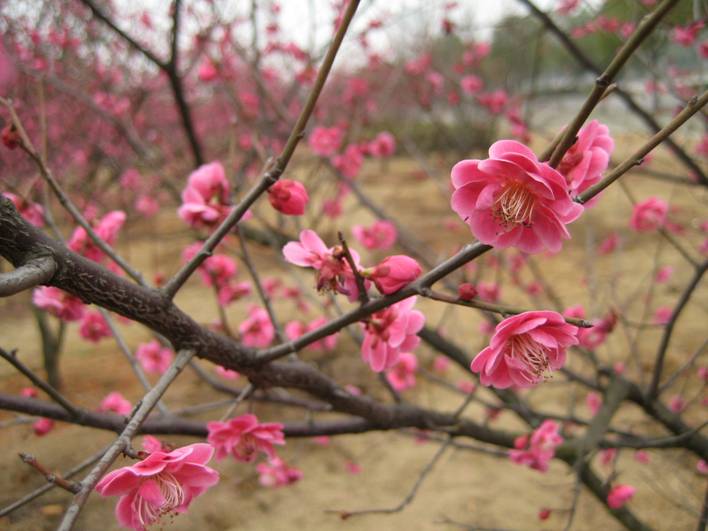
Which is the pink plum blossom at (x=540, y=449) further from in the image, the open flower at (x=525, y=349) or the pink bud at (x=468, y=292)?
the pink bud at (x=468, y=292)

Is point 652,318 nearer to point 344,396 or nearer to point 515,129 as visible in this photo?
point 515,129

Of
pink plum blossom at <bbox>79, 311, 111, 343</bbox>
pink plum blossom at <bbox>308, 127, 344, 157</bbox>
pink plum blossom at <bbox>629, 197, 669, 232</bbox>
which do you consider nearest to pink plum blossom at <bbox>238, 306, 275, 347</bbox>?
pink plum blossom at <bbox>79, 311, 111, 343</bbox>

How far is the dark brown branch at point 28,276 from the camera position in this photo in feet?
1.76

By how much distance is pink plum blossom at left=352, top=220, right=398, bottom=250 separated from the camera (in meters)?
2.62

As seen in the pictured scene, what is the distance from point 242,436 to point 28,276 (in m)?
0.54

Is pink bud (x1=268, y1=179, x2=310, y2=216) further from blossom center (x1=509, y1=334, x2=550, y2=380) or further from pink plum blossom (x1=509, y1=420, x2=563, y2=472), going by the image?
pink plum blossom (x1=509, y1=420, x2=563, y2=472)

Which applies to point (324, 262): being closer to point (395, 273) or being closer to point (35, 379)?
point (395, 273)

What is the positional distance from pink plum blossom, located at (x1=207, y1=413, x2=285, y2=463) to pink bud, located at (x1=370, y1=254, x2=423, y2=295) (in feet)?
1.44

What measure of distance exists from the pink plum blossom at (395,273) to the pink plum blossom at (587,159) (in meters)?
0.22

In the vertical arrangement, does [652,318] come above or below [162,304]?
above

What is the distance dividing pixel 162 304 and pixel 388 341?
0.35m

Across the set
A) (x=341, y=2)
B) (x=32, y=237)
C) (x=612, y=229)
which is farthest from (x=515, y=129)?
(x=612, y=229)

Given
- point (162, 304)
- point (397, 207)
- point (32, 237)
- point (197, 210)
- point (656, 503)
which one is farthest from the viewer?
point (397, 207)

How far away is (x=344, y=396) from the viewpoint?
4.08 feet
